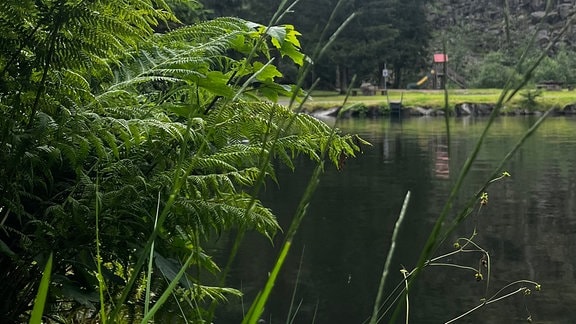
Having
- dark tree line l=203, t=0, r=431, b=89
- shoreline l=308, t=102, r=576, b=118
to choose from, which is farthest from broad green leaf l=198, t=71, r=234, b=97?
dark tree line l=203, t=0, r=431, b=89

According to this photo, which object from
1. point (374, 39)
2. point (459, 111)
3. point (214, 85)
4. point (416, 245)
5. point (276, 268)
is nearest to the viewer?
point (276, 268)

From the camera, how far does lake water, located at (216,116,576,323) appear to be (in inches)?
217

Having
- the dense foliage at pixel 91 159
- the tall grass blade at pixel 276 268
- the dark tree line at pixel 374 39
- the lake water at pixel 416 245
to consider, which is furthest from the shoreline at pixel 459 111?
the tall grass blade at pixel 276 268

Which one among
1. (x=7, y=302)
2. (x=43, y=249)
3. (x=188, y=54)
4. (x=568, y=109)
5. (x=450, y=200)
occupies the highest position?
(x=188, y=54)

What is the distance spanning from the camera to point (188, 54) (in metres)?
1.49

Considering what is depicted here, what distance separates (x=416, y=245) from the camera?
725 centimetres

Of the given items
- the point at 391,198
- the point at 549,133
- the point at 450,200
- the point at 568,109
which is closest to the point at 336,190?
the point at 391,198

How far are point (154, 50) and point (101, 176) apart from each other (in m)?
0.39

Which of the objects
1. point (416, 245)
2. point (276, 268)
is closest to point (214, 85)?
point (276, 268)

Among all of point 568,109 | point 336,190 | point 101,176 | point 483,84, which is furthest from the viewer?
point 483,84

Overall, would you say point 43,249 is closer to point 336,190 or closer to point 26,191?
point 26,191

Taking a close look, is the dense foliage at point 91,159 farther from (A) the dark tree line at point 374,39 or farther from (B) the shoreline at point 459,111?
(A) the dark tree line at point 374,39

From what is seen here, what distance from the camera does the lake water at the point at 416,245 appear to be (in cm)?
550

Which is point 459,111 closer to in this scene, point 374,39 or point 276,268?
point 374,39
